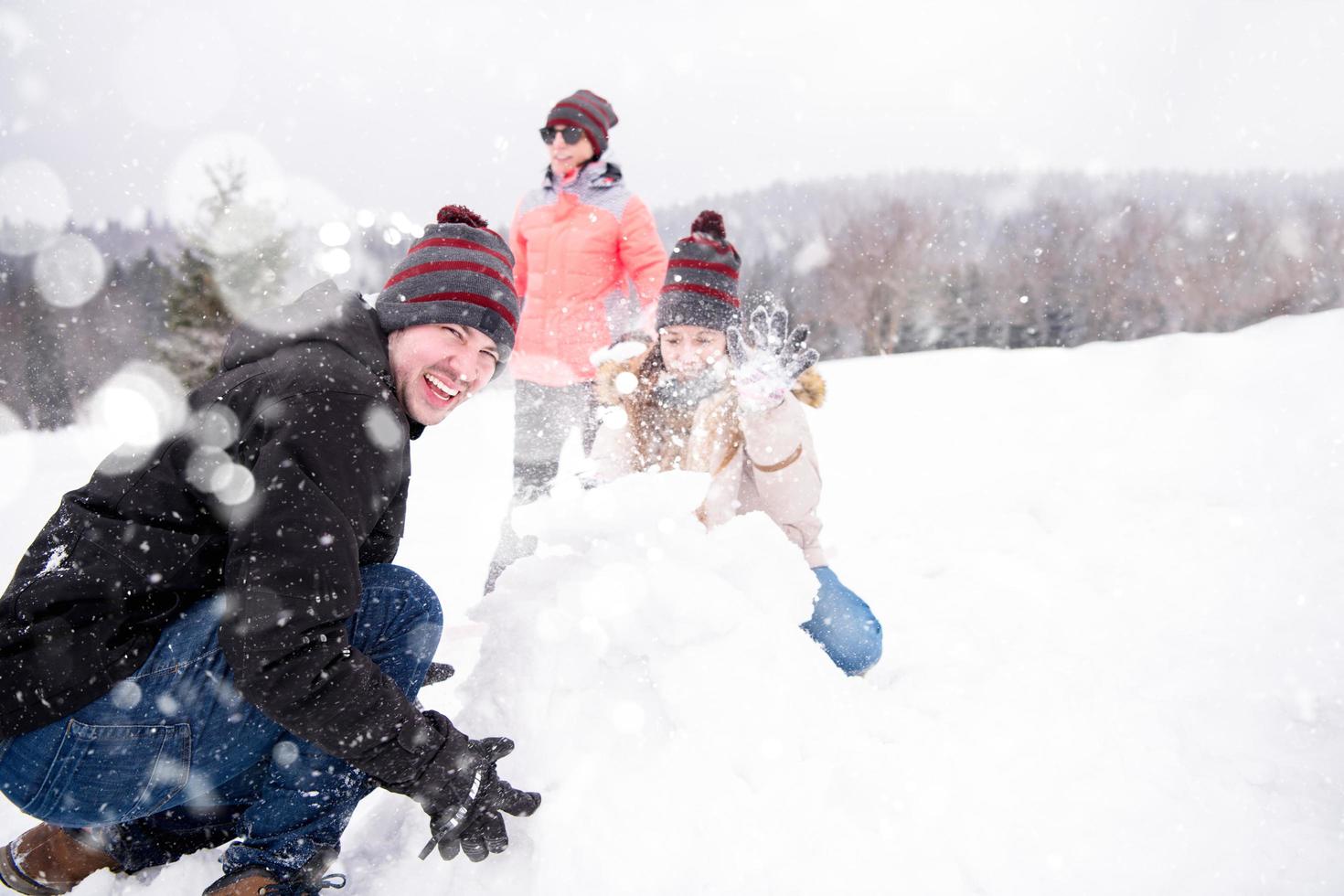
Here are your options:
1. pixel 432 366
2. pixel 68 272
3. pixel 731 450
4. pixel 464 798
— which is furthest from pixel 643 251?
pixel 68 272

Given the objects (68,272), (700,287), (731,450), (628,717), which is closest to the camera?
(628,717)

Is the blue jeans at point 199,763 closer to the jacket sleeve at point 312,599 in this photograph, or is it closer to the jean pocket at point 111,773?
the jean pocket at point 111,773

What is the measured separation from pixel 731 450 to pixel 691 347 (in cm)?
49

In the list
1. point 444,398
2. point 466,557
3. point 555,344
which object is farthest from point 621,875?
point 466,557

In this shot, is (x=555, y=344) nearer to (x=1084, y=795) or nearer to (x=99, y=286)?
(x=1084, y=795)

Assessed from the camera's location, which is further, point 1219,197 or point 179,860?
point 1219,197

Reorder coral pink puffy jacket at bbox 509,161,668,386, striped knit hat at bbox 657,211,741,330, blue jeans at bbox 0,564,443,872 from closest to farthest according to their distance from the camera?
blue jeans at bbox 0,564,443,872 → striped knit hat at bbox 657,211,741,330 → coral pink puffy jacket at bbox 509,161,668,386

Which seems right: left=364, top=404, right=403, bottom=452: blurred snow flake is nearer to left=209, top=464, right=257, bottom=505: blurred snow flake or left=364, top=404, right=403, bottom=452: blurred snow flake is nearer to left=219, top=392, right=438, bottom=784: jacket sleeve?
left=219, top=392, right=438, bottom=784: jacket sleeve

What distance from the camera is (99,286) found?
127 feet

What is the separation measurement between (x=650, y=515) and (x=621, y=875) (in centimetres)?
83

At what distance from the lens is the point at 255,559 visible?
1.19m

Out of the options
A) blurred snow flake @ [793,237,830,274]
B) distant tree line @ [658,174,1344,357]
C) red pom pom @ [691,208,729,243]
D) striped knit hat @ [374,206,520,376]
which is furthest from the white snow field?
blurred snow flake @ [793,237,830,274]

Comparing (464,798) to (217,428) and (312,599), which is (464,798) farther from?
(217,428)

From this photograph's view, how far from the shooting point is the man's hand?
8.30 ft
